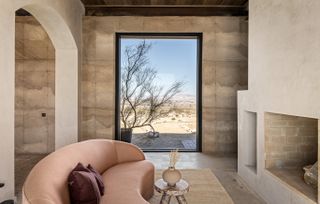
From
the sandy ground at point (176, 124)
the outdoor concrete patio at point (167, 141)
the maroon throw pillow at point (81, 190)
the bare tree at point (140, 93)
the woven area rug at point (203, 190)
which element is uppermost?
the bare tree at point (140, 93)

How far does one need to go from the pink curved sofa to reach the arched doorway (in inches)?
29.1

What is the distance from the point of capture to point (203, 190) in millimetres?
3812

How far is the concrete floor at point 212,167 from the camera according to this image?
3.73 meters

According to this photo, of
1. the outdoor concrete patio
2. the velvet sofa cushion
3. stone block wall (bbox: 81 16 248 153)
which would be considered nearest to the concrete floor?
the outdoor concrete patio

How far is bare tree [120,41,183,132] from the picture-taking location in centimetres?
651

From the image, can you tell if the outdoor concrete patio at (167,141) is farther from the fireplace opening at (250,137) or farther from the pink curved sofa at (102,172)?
the pink curved sofa at (102,172)

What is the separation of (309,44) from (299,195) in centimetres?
158

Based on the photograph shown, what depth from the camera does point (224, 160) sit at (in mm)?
5711

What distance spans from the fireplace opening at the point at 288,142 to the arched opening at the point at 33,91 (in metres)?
4.77

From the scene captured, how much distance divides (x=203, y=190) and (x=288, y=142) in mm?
1355

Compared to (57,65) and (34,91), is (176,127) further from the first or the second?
(34,91)

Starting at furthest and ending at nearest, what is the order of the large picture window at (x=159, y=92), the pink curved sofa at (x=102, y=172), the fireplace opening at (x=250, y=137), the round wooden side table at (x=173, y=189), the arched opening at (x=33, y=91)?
the large picture window at (x=159, y=92), the arched opening at (x=33, y=91), the fireplace opening at (x=250, y=137), the round wooden side table at (x=173, y=189), the pink curved sofa at (x=102, y=172)

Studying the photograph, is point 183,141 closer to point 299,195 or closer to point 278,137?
point 278,137

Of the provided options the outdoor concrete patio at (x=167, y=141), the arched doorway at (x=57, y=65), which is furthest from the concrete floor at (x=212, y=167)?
the arched doorway at (x=57, y=65)
